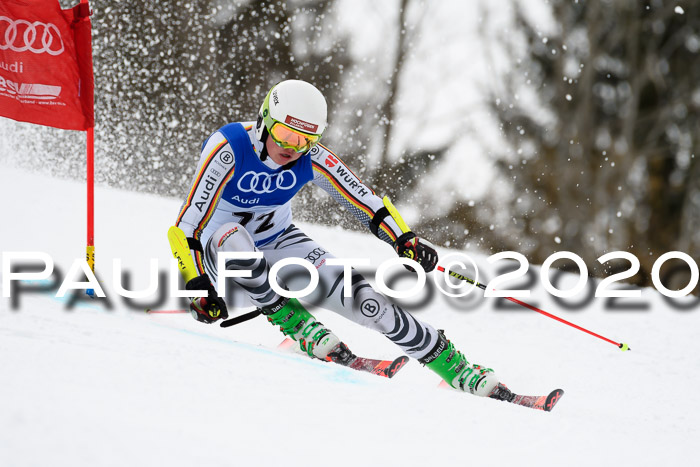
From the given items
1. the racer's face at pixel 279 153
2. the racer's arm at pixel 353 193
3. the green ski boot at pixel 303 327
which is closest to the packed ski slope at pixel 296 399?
the green ski boot at pixel 303 327

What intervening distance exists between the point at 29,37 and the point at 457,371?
2.88 metres

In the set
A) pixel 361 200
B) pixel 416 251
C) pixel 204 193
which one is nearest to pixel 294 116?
pixel 204 193

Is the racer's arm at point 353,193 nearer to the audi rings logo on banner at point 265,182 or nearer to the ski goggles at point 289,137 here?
the audi rings logo on banner at point 265,182

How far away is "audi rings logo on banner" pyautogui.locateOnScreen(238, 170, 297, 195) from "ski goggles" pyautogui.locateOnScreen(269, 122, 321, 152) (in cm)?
19

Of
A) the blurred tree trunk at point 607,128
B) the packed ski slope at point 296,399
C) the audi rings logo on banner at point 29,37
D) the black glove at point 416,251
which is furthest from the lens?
the blurred tree trunk at point 607,128

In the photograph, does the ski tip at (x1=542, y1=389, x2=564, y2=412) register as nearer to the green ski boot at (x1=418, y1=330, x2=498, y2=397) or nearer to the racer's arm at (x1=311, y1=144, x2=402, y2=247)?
the green ski boot at (x1=418, y1=330, x2=498, y2=397)

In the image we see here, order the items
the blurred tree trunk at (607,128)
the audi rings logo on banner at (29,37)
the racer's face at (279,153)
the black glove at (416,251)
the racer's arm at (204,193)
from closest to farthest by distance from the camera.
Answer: the racer's arm at (204,193) < the racer's face at (279,153) < the black glove at (416,251) < the audi rings logo on banner at (29,37) < the blurred tree trunk at (607,128)

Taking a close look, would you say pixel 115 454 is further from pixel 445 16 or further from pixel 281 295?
pixel 445 16

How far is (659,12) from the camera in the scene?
18.9 meters

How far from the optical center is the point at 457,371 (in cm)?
369

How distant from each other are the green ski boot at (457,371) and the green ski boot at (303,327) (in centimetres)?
48

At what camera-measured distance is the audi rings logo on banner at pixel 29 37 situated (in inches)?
167

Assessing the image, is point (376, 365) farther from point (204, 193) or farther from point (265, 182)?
point (204, 193)

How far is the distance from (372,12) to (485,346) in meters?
12.7
